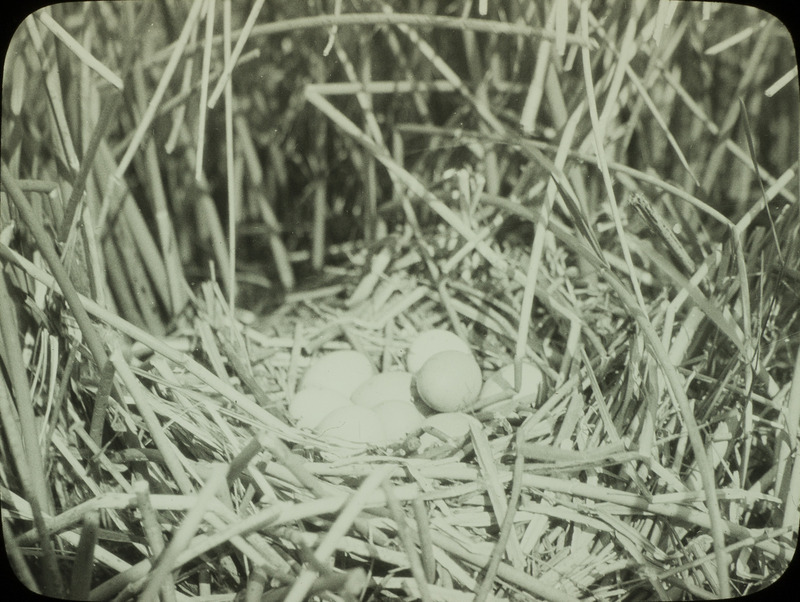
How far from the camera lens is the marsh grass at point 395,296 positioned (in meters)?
0.61

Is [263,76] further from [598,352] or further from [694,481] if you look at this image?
[694,481]

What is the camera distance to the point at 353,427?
2.42 ft

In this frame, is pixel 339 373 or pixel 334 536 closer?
pixel 334 536

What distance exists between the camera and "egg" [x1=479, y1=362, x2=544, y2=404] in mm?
821

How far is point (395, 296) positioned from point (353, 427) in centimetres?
35

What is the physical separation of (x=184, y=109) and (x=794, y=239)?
2.64ft

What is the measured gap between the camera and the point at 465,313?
0.96 metres

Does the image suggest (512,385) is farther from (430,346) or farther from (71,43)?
(71,43)

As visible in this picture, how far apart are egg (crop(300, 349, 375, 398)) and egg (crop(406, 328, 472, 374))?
0.07 meters

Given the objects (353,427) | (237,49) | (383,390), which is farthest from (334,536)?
(237,49)

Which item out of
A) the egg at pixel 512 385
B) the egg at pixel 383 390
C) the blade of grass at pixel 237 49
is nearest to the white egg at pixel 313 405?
the egg at pixel 383 390

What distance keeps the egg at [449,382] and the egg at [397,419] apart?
0.03 m

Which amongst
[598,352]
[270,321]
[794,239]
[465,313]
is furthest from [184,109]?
[794,239]

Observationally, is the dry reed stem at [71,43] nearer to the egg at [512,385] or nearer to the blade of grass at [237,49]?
the blade of grass at [237,49]
